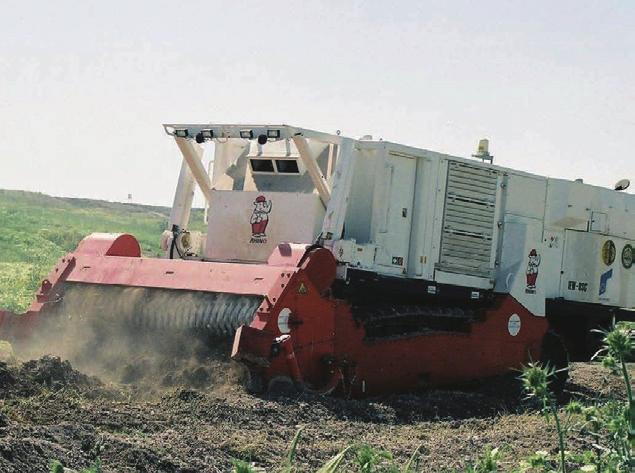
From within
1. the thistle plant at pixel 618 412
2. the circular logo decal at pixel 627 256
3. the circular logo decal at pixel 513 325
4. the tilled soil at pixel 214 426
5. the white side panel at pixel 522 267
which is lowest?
the tilled soil at pixel 214 426

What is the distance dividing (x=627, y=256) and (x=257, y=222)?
6.13 metres

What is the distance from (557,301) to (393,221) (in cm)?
335

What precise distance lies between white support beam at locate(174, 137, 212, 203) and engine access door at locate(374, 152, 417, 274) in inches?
95.7

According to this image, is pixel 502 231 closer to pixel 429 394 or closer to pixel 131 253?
pixel 429 394

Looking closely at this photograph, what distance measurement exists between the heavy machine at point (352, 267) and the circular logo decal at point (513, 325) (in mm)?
24

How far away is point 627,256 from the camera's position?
17875mm

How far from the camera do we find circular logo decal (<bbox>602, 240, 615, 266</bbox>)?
1741cm

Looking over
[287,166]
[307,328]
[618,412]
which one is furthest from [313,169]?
[618,412]

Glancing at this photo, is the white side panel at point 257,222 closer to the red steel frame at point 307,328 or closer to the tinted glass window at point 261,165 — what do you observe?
the tinted glass window at point 261,165

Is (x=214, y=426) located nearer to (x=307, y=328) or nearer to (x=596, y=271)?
(x=307, y=328)

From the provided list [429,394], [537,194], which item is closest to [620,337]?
[429,394]

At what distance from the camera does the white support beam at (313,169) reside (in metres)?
13.6

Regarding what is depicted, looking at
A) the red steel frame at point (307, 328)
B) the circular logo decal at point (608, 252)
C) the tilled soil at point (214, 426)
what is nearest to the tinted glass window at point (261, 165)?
the red steel frame at point (307, 328)

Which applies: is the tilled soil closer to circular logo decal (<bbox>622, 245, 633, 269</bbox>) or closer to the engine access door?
the engine access door
